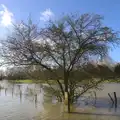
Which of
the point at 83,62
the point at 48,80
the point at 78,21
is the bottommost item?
the point at 48,80

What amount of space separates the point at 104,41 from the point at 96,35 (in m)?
0.77

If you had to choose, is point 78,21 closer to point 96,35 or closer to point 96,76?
point 96,35

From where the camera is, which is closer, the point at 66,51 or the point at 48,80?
the point at 66,51

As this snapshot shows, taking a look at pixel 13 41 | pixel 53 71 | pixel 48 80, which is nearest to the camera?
pixel 13 41

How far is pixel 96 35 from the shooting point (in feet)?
65.4

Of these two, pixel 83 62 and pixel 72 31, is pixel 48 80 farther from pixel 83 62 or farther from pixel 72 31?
pixel 72 31

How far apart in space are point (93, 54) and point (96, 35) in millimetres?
1656

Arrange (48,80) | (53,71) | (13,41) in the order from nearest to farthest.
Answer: (13,41) < (53,71) < (48,80)

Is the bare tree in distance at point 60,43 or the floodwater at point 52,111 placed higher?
the bare tree in distance at point 60,43

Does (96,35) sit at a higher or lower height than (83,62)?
higher

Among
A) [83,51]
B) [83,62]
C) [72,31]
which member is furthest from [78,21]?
[83,62]

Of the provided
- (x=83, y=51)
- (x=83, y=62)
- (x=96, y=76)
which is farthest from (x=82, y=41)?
(x=96, y=76)

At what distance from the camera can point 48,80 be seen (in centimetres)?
2319

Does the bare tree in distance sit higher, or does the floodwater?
the bare tree in distance
